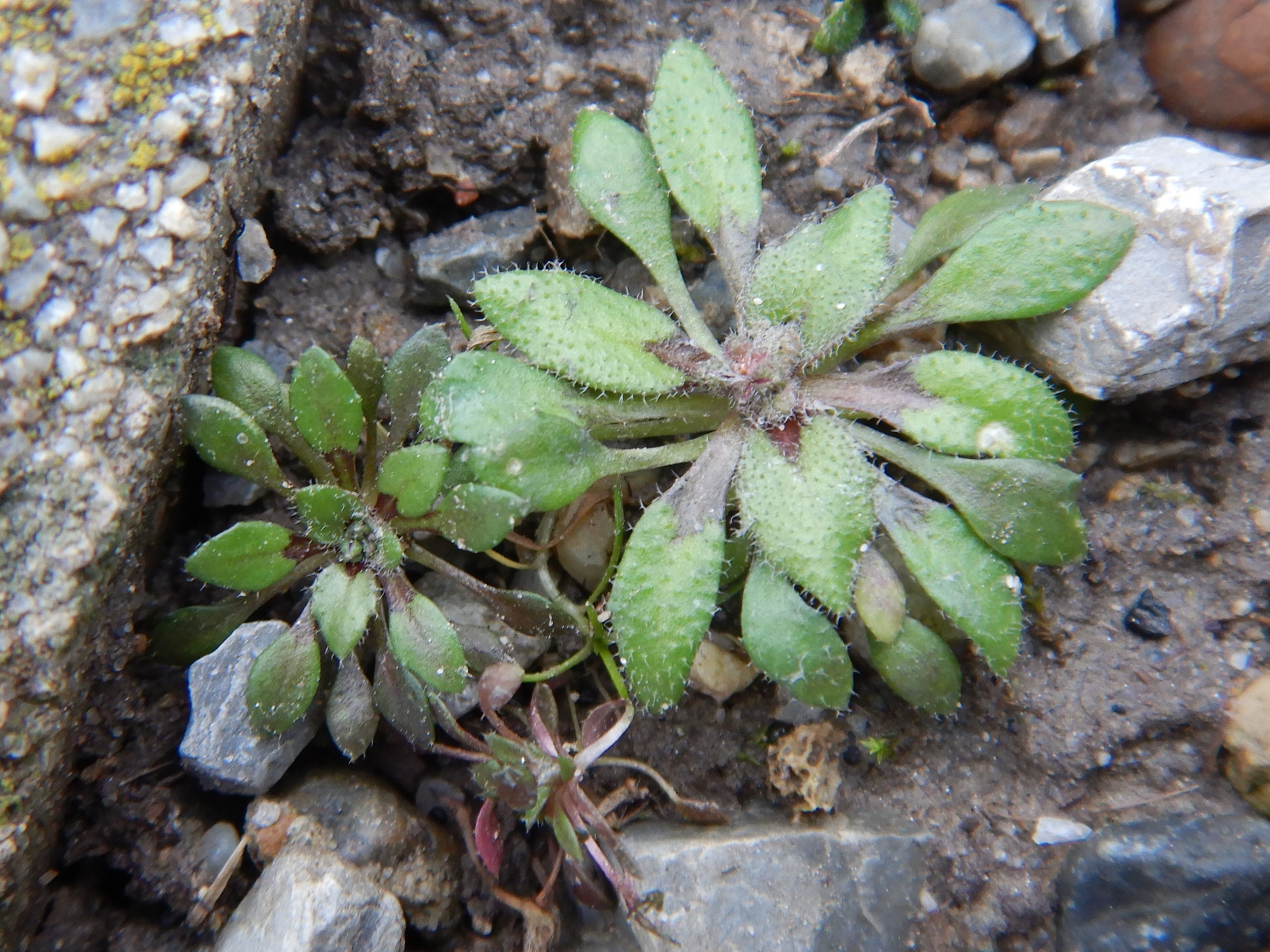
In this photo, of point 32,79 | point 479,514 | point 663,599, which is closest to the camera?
point 32,79

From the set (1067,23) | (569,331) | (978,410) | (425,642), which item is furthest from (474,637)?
(1067,23)

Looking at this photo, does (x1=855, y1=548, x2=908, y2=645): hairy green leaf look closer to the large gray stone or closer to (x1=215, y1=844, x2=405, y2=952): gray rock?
(x1=215, y1=844, x2=405, y2=952): gray rock

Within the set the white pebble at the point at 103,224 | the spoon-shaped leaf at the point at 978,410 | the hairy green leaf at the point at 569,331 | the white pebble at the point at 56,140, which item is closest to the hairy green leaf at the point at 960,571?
the spoon-shaped leaf at the point at 978,410

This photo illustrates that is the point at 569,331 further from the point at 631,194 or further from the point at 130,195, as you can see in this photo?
the point at 130,195

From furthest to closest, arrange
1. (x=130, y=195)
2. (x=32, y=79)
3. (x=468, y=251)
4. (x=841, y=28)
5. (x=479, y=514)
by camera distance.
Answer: (x=841, y=28) < (x=468, y=251) < (x=479, y=514) < (x=130, y=195) < (x=32, y=79)

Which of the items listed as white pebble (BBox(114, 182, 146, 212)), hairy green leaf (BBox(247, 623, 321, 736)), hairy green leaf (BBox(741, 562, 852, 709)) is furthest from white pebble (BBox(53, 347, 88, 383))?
hairy green leaf (BBox(741, 562, 852, 709))

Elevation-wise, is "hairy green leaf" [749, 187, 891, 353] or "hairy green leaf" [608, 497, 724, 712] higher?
"hairy green leaf" [749, 187, 891, 353]

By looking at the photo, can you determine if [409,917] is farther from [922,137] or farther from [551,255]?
[922,137]

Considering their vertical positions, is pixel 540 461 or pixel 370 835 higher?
pixel 540 461
